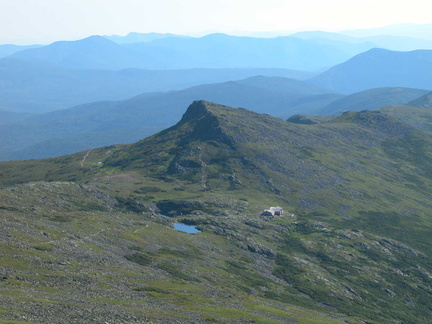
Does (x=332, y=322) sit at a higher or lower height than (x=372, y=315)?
higher

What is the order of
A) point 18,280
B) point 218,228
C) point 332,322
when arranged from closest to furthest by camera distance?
point 18,280 < point 332,322 < point 218,228

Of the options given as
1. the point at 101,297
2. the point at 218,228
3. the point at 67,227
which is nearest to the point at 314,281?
the point at 218,228

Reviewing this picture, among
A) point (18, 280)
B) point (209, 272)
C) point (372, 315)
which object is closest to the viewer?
point (18, 280)

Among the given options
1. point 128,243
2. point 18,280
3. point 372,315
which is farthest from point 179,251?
point 18,280

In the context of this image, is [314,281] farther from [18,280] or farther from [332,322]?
[18,280]

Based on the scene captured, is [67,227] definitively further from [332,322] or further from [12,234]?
[332,322]

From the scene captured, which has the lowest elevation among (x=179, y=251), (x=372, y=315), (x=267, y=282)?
(x=372, y=315)

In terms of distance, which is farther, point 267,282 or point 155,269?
point 267,282

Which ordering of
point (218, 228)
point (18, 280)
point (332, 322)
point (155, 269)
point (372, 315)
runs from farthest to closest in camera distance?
1. point (218, 228)
2. point (372, 315)
3. point (155, 269)
4. point (332, 322)
5. point (18, 280)

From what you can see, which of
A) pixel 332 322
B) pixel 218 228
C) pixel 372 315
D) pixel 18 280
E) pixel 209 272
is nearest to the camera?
pixel 18 280
